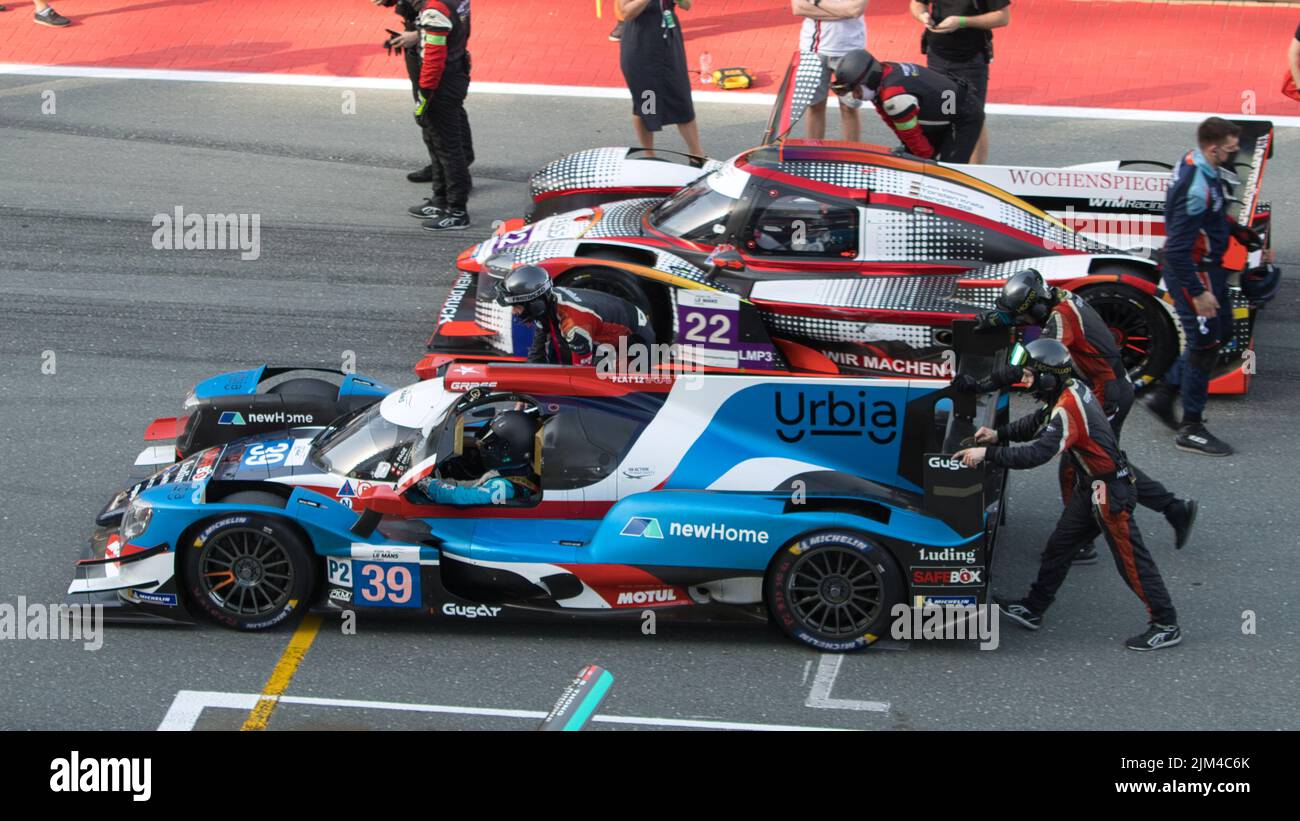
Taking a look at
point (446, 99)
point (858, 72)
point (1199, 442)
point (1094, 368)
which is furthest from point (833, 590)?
point (446, 99)

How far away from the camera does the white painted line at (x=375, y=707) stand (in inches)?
272

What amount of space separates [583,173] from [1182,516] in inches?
201

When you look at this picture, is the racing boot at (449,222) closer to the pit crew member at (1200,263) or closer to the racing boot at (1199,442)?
the pit crew member at (1200,263)

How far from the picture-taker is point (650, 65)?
12.8 m

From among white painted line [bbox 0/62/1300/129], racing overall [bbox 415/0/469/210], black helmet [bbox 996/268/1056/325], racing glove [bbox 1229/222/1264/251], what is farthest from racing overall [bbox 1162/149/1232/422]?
white painted line [bbox 0/62/1300/129]

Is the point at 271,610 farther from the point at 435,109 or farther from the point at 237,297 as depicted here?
the point at 435,109

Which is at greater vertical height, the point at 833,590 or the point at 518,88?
the point at 518,88

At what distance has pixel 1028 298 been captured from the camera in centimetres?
823

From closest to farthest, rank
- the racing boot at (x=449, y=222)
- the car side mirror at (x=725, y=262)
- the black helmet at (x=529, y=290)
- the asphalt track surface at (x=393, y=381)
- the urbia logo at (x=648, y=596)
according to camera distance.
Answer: the asphalt track surface at (x=393, y=381) < the urbia logo at (x=648, y=596) < the black helmet at (x=529, y=290) < the car side mirror at (x=725, y=262) < the racing boot at (x=449, y=222)

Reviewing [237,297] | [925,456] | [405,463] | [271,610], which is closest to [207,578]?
[271,610]

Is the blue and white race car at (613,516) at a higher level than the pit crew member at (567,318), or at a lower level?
lower

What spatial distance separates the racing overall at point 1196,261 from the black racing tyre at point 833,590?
9.74 ft

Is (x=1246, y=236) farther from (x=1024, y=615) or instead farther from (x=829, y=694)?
(x=829, y=694)

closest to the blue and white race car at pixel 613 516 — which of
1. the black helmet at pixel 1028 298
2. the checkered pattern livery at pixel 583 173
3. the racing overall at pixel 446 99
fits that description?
the black helmet at pixel 1028 298
